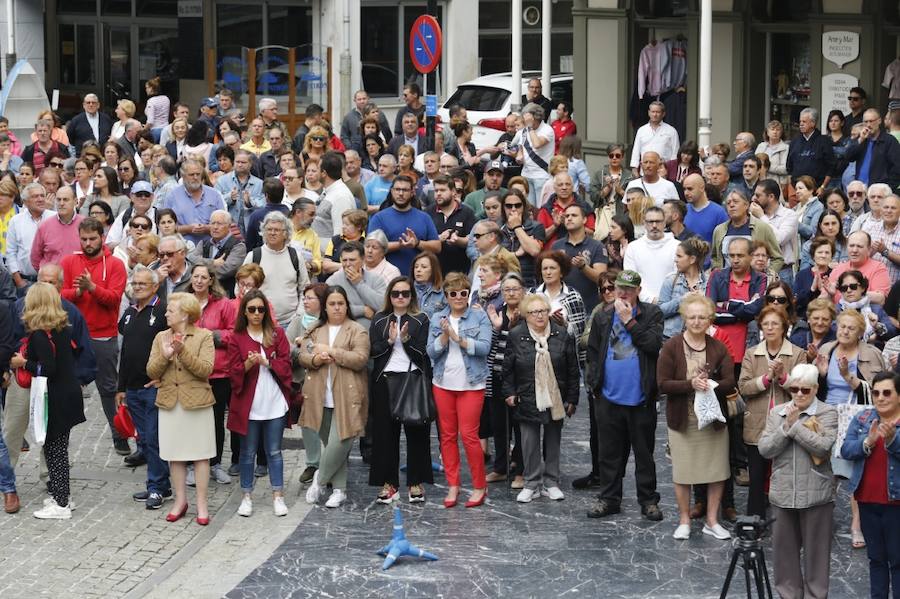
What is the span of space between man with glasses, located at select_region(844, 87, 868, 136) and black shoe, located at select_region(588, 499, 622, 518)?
867 centimetres

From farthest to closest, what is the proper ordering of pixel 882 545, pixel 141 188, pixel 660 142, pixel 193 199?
pixel 660 142, pixel 193 199, pixel 141 188, pixel 882 545

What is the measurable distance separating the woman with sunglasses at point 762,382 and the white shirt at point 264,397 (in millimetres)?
3459

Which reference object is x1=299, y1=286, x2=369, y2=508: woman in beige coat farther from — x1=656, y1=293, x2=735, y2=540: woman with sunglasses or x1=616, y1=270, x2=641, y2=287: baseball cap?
x1=656, y1=293, x2=735, y2=540: woman with sunglasses

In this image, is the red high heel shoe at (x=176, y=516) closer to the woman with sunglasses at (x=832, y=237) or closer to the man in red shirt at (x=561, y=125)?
the woman with sunglasses at (x=832, y=237)

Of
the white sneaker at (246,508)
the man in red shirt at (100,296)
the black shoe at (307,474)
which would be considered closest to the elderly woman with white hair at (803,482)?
the white sneaker at (246,508)

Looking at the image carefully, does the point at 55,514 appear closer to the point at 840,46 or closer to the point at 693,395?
the point at 693,395

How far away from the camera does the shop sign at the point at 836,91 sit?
2142cm

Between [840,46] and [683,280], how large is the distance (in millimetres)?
9514

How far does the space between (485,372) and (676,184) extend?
228 inches

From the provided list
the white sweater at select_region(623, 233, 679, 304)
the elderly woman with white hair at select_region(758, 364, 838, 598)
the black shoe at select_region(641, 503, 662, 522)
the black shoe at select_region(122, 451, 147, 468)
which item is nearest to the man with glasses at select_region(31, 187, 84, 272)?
the black shoe at select_region(122, 451, 147, 468)

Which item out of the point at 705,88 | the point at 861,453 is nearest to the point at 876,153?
the point at 705,88

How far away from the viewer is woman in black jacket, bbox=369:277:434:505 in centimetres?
1266

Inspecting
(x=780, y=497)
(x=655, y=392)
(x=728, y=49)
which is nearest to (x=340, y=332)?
(x=655, y=392)

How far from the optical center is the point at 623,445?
12359 mm
